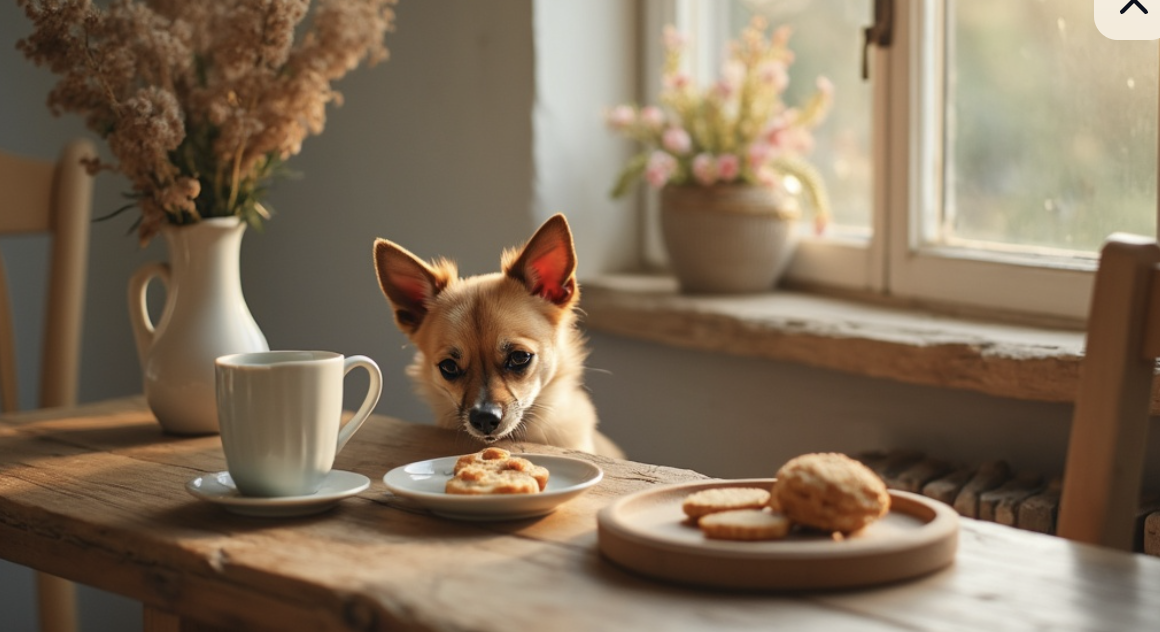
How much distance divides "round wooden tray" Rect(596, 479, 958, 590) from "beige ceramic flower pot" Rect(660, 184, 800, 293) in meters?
1.39

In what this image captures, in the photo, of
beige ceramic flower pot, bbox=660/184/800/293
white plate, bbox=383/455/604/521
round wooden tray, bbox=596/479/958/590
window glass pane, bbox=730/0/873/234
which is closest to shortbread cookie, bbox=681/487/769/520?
round wooden tray, bbox=596/479/958/590

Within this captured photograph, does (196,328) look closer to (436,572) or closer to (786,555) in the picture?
(436,572)

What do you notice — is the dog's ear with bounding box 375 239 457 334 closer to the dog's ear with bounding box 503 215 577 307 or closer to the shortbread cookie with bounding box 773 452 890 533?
the dog's ear with bounding box 503 215 577 307

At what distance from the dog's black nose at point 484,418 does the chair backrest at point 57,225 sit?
3.14 ft

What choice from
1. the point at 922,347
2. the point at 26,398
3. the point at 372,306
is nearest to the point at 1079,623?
the point at 922,347

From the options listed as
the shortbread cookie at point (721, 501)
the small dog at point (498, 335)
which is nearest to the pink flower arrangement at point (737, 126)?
the small dog at point (498, 335)

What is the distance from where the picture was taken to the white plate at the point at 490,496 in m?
1.08

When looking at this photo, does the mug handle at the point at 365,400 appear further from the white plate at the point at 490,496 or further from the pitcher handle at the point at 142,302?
the pitcher handle at the point at 142,302

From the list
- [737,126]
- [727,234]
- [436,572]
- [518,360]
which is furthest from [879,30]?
[436,572]

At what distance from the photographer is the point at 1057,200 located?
204 cm

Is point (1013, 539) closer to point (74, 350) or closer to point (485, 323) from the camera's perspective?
point (485, 323)

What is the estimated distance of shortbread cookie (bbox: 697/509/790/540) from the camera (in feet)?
3.06

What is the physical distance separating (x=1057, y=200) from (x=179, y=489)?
152cm

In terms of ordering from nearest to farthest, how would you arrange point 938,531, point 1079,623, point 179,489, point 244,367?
point 1079,623 < point 938,531 < point 244,367 < point 179,489
